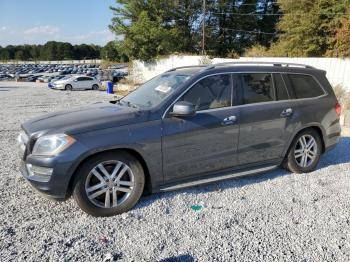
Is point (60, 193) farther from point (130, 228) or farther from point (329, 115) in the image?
point (329, 115)

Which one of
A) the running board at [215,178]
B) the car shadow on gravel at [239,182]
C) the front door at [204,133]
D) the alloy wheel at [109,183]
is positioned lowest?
the car shadow on gravel at [239,182]

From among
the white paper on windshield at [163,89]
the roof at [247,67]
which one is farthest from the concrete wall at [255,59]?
the white paper on windshield at [163,89]

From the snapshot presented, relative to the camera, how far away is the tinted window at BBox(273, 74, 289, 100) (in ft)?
16.2

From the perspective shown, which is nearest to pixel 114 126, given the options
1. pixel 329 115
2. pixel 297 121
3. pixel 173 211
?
pixel 173 211

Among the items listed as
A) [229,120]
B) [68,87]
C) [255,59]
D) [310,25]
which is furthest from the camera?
[68,87]

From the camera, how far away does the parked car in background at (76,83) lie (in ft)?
95.8

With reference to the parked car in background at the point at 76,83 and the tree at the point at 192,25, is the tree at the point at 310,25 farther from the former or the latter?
the parked car in background at the point at 76,83

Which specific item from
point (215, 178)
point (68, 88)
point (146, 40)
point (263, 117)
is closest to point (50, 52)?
point (68, 88)

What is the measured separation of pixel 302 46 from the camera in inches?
936

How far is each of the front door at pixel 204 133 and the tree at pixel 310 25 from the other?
67.3 ft

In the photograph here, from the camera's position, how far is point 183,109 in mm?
3885

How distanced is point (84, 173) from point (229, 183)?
2150mm

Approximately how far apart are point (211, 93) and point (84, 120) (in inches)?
64.5

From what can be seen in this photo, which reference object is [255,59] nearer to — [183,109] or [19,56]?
[183,109]
